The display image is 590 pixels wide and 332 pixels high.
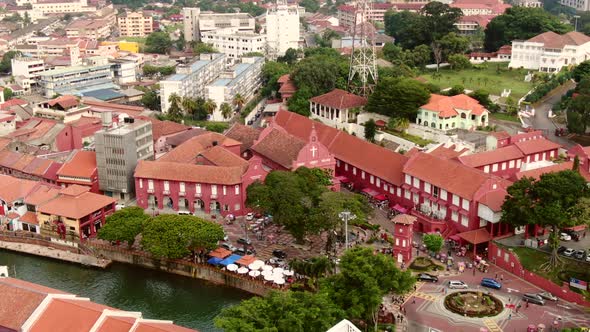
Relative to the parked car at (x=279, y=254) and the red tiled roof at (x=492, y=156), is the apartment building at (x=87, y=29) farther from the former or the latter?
the parked car at (x=279, y=254)

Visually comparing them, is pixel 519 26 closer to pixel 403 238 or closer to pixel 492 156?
pixel 492 156

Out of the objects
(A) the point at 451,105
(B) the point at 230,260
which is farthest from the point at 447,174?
(A) the point at 451,105

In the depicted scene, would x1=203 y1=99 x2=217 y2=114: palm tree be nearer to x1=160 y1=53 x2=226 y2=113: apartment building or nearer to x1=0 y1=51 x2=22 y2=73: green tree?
x1=160 y1=53 x2=226 y2=113: apartment building

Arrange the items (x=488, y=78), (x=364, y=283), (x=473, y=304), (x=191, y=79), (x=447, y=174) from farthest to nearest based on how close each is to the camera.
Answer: (x=191, y=79), (x=488, y=78), (x=447, y=174), (x=473, y=304), (x=364, y=283)

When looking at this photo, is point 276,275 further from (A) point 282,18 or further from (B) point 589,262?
(A) point 282,18

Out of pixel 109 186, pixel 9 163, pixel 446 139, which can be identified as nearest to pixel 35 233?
pixel 109 186

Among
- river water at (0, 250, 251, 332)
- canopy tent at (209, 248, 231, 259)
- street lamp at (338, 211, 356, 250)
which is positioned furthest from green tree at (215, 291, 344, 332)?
canopy tent at (209, 248, 231, 259)
